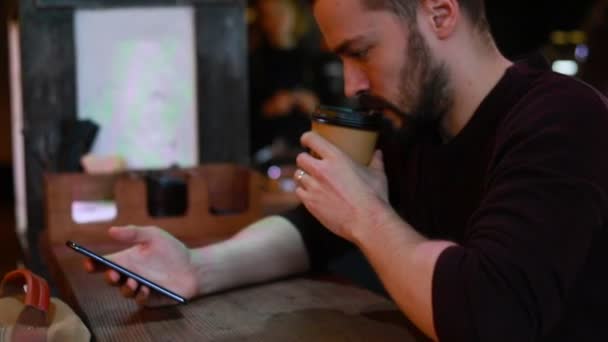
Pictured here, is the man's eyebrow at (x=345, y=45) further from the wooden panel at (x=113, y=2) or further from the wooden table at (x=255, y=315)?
the wooden panel at (x=113, y=2)

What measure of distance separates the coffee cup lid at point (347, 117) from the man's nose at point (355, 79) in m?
0.06

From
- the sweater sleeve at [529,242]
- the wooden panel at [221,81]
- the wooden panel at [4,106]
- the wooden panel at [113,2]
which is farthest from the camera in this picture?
the wooden panel at [4,106]

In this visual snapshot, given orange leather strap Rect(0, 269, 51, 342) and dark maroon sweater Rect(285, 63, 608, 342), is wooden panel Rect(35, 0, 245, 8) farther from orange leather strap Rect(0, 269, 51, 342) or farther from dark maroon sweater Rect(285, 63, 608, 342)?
dark maroon sweater Rect(285, 63, 608, 342)

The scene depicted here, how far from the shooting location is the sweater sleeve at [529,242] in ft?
3.01

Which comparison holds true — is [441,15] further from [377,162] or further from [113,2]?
[113,2]

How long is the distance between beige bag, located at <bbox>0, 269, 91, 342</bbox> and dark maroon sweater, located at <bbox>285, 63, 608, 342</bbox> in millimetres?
465

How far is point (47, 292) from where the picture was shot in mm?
1065

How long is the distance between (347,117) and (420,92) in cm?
13

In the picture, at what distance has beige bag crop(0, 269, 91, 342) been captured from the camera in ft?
3.16

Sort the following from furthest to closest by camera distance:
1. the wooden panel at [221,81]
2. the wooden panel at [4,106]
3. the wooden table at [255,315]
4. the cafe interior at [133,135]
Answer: the wooden panel at [4,106]
the wooden panel at [221,81]
the cafe interior at [133,135]
the wooden table at [255,315]

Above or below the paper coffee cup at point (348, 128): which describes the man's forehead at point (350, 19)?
above

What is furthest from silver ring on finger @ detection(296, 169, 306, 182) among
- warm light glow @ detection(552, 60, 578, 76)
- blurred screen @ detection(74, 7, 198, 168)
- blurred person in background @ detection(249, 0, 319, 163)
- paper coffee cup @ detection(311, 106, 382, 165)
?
blurred person in background @ detection(249, 0, 319, 163)

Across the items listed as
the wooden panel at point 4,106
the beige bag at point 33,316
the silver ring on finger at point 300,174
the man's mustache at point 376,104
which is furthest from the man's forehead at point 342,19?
the wooden panel at point 4,106

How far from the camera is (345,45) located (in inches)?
47.6
